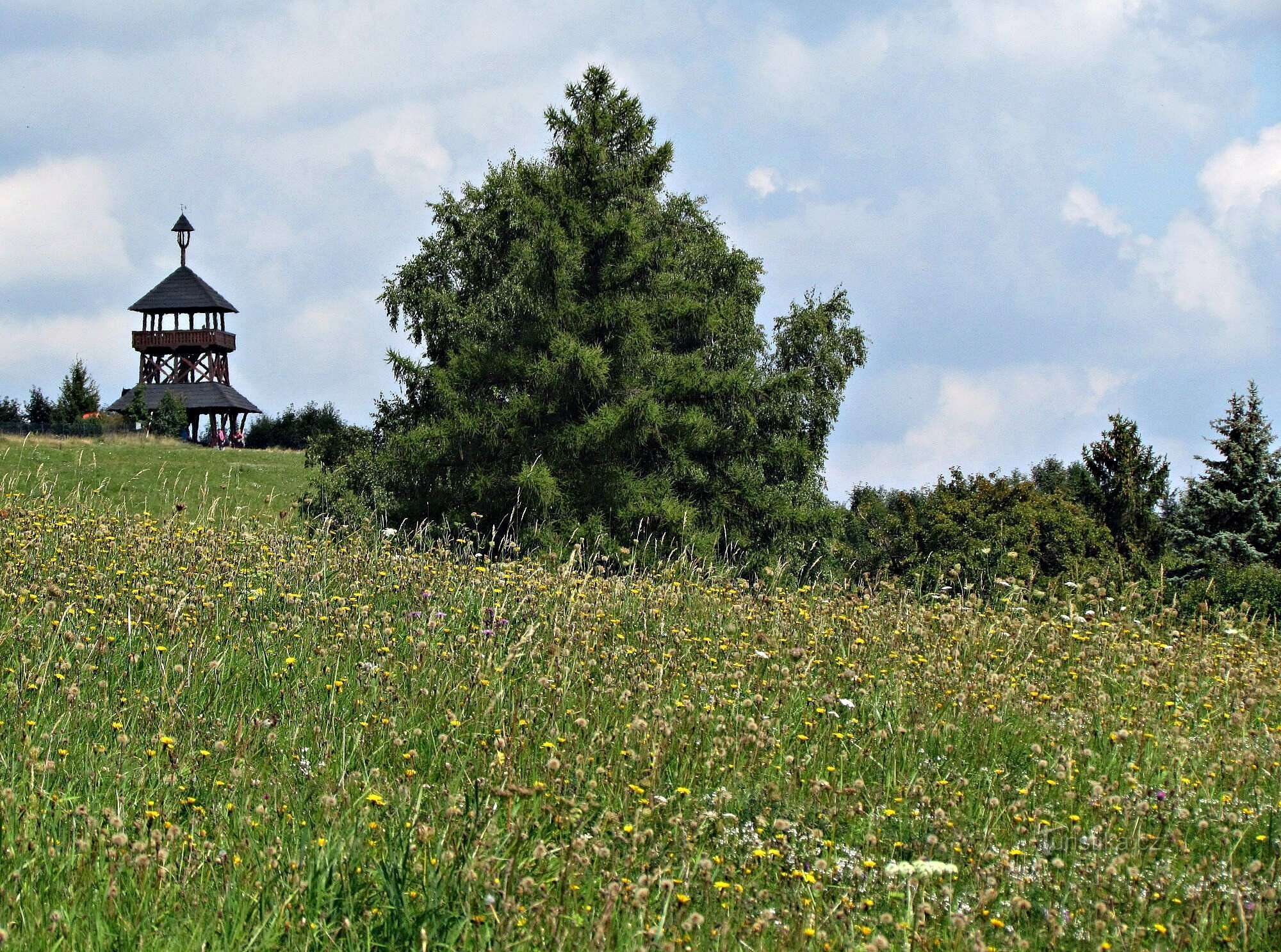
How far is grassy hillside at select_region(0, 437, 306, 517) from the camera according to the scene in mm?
29469

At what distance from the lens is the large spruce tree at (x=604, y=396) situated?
65.9 feet

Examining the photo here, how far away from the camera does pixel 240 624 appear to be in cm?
654

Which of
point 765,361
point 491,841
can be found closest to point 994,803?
point 491,841

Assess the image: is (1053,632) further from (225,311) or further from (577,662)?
(225,311)

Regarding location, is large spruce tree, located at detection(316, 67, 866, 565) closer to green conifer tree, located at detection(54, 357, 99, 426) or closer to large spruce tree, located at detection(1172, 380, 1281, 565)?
large spruce tree, located at detection(1172, 380, 1281, 565)

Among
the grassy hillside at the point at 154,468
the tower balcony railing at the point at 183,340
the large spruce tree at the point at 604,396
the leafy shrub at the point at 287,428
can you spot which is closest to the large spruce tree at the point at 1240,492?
the large spruce tree at the point at 604,396

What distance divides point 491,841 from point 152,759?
5.49ft

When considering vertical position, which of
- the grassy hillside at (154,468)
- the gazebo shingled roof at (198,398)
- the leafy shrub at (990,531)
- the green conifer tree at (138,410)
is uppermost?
the gazebo shingled roof at (198,398)

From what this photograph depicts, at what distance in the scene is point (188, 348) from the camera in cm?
6247

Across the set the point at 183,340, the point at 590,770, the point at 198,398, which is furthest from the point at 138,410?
the point at 590,770

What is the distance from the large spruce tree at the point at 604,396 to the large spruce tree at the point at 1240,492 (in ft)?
34.4

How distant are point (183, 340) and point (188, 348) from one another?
50 cm

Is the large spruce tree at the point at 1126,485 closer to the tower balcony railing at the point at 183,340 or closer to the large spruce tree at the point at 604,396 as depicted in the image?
the large spruce tree at the point at 604,396

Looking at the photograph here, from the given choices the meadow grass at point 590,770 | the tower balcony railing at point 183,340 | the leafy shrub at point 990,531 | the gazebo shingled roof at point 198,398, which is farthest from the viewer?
the tower balcony railing at point 183,340
